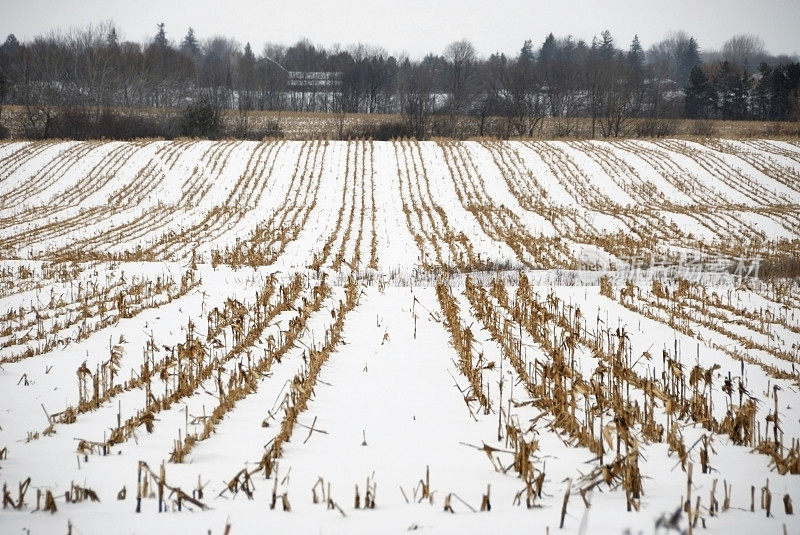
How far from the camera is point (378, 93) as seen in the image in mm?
85562

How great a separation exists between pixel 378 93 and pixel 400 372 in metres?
81.4

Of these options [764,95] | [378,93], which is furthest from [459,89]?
[764,95]

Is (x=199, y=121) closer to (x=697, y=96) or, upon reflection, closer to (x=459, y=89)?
(x=459, y=89)

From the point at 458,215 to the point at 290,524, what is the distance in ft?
90.5

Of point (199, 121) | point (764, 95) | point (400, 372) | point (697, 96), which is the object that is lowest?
point (400, 372)

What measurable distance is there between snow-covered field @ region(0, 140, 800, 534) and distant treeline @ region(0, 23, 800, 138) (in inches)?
1333

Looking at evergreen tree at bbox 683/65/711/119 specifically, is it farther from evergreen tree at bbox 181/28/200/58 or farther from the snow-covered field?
evergreen tree at bbox 181/28/200/58

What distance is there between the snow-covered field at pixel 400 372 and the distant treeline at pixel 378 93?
3386cm

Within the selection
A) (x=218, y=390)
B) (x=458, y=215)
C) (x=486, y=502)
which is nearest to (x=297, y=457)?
(x=486, y=502)

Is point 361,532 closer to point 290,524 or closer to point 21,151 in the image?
point 290,524

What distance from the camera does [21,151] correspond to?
42875 mm

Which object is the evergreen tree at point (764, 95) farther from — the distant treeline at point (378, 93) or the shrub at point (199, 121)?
the shrub at point (199, 121)

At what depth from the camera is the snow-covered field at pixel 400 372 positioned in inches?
174

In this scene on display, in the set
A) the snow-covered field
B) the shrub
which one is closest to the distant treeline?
the shrub
